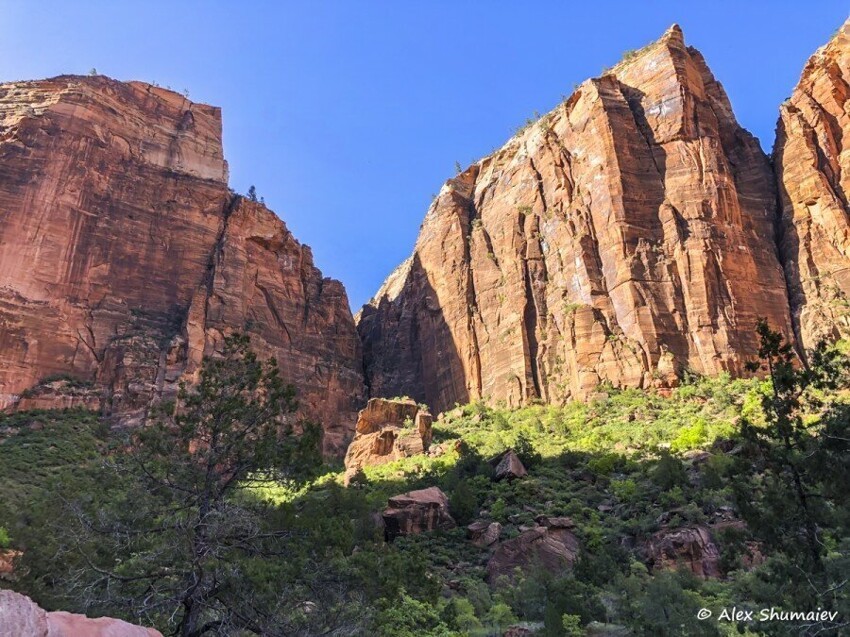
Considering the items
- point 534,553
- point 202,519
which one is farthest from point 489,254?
point 202,519

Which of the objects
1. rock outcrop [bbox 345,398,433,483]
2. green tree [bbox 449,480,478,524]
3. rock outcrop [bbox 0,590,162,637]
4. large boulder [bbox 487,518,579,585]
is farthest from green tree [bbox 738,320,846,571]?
rock outcrop [bbox 345,398,433,483]

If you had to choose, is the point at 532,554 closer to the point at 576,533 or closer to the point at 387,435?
the point at 576,533

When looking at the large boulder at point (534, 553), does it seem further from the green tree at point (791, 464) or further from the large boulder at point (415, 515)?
the green tree at point (791, 464)

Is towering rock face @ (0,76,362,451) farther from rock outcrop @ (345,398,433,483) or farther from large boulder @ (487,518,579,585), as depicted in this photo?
large boulder @ (487,518,579,585)

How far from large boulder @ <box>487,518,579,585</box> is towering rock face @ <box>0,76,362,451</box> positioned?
3817 cm

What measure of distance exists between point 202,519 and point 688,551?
1889 cm

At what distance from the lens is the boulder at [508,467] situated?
36.8 meters

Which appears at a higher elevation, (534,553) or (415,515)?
(415,515)

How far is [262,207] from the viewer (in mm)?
73938

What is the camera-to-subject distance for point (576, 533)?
95.1ft

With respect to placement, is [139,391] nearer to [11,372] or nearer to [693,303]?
[11,372]

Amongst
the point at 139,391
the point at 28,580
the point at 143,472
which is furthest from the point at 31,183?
the point at 143,472

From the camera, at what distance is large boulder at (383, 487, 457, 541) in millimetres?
30516

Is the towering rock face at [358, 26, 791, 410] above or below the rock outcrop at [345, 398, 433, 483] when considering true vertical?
above
